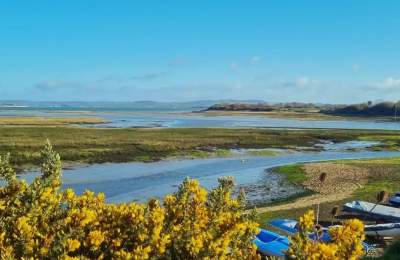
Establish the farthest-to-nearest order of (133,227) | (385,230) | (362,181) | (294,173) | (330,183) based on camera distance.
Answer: (294,173) < (362,181) < (330,183) < (385,230) < (133,227)

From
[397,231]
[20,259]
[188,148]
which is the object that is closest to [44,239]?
[20,259]

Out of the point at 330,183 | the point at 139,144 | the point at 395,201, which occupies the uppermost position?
the point at 139,144

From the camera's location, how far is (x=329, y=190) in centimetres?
4350

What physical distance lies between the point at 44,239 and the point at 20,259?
0.39 metres

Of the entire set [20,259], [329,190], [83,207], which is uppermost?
[83,207]

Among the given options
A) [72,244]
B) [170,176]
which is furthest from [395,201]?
[72,244]

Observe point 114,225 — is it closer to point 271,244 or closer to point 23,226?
point 23,226

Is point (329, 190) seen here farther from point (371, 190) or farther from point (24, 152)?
point (24, 152)

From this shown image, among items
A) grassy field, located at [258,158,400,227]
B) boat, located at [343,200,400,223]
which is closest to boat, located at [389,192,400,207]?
boat, located at [343,200,400,223]

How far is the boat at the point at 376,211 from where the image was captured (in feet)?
96.7

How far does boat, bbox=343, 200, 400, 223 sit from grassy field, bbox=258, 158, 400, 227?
5.38 ft

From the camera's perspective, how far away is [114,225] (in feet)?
23.4

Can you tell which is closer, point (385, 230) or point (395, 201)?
point (385, 230)

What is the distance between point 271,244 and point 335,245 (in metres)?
16.6
